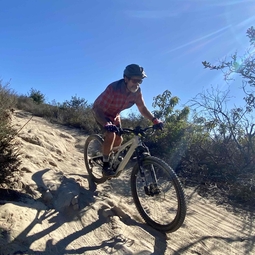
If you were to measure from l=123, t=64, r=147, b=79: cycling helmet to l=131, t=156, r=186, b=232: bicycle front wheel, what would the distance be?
119 cm

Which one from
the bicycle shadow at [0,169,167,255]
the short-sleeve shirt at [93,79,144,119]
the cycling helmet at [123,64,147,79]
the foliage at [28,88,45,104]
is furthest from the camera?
the foliage at [28,88,45,104]

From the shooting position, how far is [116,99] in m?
3.76

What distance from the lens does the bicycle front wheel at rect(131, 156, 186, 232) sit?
279 centimetres

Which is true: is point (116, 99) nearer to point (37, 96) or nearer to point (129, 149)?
point (129, 149)

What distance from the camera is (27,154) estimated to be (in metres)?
4.06

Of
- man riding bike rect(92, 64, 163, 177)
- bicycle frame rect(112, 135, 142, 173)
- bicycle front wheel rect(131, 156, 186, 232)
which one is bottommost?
bicycle front wheel rect(131, 156, 186, 232)

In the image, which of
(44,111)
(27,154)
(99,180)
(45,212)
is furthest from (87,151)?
(44,111)

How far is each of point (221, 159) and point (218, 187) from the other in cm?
89

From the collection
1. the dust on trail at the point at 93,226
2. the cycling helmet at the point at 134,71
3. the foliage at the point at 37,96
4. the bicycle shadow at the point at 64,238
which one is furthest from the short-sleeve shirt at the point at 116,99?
the foliage at the point at 37,96

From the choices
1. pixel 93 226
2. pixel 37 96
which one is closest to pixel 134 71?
pixel 93 226

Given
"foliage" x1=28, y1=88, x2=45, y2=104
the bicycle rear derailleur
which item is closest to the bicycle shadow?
the bicycle rear derailleur

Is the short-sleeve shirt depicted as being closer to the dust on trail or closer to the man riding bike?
the man riding bike

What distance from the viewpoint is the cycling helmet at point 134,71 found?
3410 mm

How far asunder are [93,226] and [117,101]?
1.87 metres
